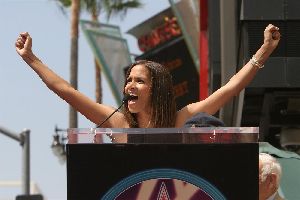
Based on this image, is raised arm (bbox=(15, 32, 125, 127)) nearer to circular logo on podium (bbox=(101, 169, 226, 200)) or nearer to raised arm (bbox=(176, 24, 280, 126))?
raised arm (bbox=(176, 24, 280, 126))

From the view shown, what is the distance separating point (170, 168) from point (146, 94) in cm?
83

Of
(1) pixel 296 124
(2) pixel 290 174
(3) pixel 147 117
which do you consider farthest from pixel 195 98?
(3) pixel 147 117

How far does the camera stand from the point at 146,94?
444 cm

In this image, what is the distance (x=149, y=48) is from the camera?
114 ft

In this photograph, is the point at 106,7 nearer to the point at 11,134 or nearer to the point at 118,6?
the point at 118,6

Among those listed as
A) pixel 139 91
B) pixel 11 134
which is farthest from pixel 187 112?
pixel 11 134

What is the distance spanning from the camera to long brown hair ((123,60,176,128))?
176 inches

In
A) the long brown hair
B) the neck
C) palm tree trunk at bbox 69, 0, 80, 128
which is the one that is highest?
palm tree trunk at bbox 69, 0, 80, 128

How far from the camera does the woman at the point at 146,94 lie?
4.46 meters

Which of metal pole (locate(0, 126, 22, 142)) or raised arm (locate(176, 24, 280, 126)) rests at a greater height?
metal pole (locate(0, 126, 22, 142))

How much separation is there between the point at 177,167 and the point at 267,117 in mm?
12571

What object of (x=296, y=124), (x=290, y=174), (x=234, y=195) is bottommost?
(x=234, y=195)

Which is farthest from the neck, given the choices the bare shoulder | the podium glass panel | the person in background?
the podium glass panel

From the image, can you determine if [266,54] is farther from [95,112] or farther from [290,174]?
[290,174]
